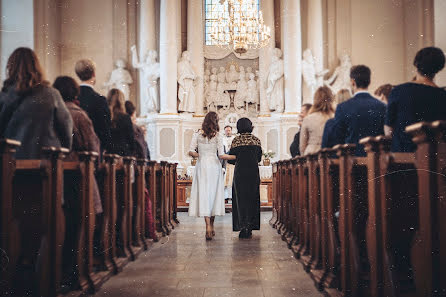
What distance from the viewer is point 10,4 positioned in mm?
12383

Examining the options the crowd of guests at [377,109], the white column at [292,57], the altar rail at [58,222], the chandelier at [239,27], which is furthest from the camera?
the white column at [292,57]

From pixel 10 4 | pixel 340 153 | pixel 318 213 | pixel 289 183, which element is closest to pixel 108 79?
pixel 10 4

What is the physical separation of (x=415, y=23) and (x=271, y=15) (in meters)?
3.84

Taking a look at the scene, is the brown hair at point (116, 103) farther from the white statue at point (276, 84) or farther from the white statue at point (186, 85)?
the white statue at point (276, 84)

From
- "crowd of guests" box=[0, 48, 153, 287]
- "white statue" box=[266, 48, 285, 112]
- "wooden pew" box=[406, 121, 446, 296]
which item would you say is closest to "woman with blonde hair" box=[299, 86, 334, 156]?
"crowd of guests" box=[0, 48, 153, 287]

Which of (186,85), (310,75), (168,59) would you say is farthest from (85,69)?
(310,75)

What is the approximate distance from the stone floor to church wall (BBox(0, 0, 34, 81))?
292 inches

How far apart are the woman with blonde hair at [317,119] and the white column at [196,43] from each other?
31.1ft

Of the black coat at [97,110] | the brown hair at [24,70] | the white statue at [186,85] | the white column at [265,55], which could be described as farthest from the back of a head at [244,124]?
the white column at [265,55]

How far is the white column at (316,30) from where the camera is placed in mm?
14881

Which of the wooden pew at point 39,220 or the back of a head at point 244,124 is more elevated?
the back of a head at point 244,124

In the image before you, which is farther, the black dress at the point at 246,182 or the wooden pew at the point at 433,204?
the black dress at the point at 246,182

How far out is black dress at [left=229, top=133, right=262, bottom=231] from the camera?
283 inches

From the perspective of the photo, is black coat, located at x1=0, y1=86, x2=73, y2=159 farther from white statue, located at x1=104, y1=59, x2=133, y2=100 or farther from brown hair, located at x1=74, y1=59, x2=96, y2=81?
white statue, located at x1=104, y1=59, x2=133, y2=100
